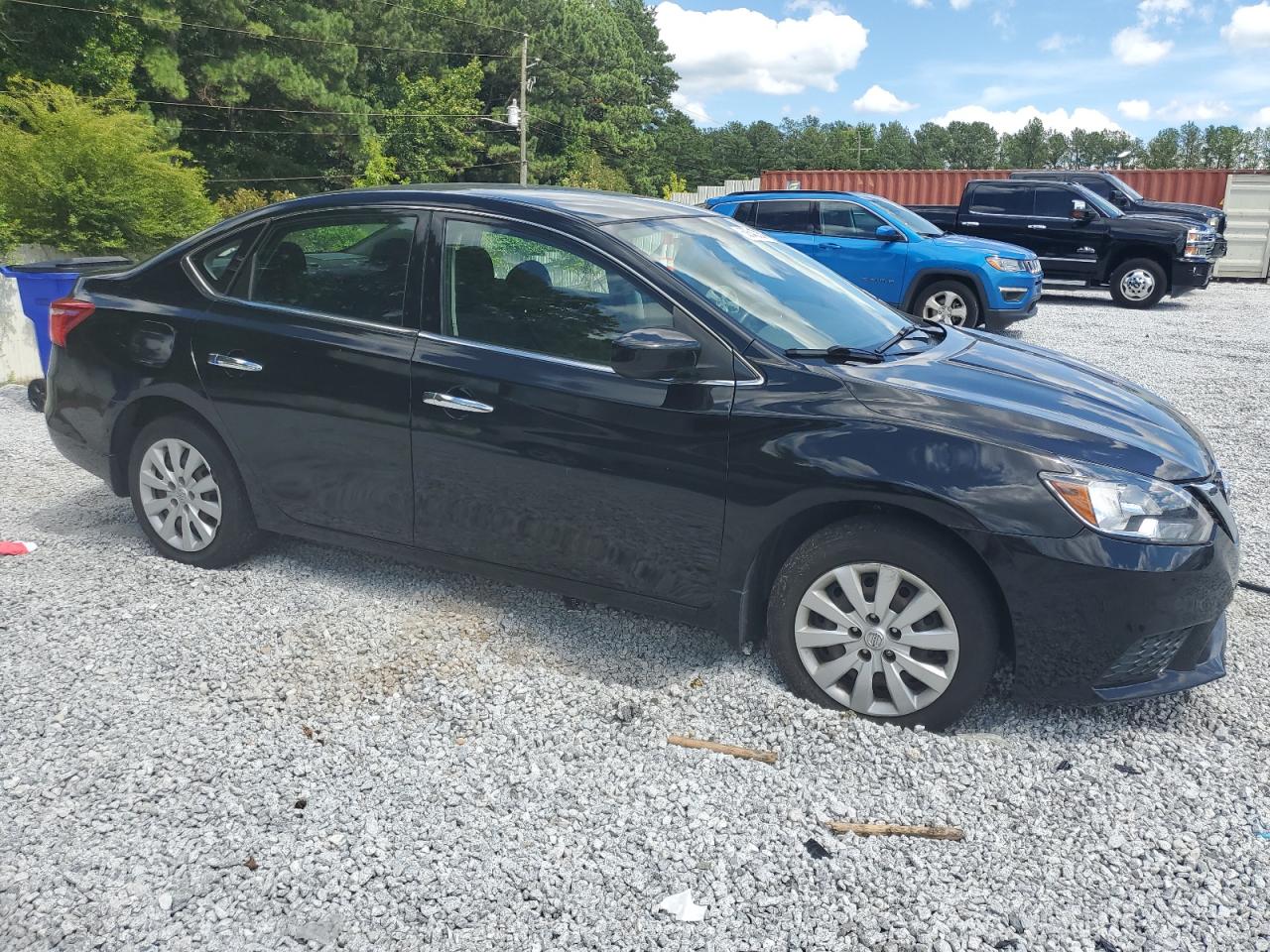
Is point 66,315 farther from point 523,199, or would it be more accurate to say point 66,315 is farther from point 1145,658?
point 1145,658

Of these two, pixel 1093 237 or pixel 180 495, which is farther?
pixel 1093 237

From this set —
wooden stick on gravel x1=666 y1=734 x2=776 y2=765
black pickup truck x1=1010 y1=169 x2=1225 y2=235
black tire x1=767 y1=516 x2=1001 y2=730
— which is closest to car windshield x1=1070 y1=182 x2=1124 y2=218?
black pickup truck x1=1010 y1=169 x2=1225 y2=235

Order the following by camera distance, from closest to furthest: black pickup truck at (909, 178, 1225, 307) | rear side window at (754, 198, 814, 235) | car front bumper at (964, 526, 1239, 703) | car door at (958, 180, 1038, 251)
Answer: car front bumper at (964, 526, 1239, 703)
rear side window at (754, 198, 814, 235)
black pickup truck at (909, 178, 1225, 307)
car door at (958, 180, 1038, 251)

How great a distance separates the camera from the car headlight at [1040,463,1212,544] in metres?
2.90

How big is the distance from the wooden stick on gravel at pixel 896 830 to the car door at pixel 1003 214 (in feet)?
51.5

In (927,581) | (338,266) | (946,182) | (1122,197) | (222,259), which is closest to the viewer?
(927,581)

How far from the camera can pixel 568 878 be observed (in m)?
2.55

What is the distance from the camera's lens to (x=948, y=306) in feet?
39.8

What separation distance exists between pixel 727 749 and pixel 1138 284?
1593cm

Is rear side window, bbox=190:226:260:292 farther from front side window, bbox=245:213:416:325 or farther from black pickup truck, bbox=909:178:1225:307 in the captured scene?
black pickup truck, bbox=909:178:1225:307

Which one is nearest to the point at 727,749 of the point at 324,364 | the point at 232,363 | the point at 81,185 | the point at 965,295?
the point at 324,364

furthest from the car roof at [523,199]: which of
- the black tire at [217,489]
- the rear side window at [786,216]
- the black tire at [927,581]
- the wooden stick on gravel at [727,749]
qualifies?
the rear side window at [786,216]

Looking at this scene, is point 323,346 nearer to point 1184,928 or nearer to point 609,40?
point 1184,928

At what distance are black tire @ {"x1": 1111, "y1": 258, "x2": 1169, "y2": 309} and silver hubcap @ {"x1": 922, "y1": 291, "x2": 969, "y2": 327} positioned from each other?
5.97 m
